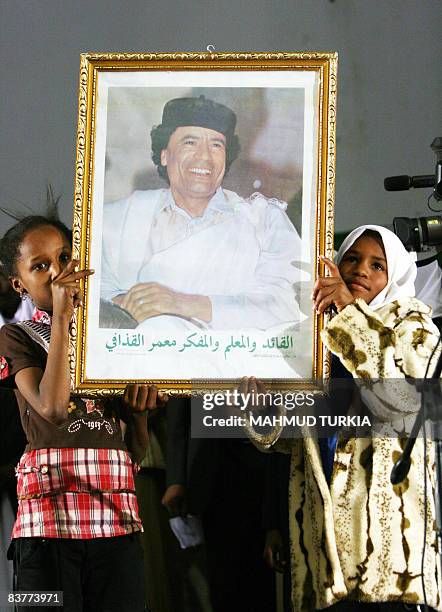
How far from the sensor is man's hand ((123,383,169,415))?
2.16 metres

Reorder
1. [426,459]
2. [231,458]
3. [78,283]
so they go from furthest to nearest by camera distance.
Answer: [231,458] < [78,283] < [426,459]

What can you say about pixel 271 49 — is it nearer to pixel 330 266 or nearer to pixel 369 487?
pixel 330 266

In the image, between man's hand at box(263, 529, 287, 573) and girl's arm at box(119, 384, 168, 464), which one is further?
man's hand at box(263, 529, 287, 573)

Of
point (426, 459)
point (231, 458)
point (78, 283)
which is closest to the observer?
point (426, 459)

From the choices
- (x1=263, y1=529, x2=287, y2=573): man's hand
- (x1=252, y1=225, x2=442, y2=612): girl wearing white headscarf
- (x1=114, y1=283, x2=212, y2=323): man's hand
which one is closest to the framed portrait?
(x1=114, y1=283, x2=212, y2=323): man's hand

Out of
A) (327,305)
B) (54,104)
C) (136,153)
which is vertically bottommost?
(327,305)

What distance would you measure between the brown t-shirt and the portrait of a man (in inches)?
8.5

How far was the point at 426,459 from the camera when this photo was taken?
2.08m

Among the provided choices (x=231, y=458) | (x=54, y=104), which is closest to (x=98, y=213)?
(x=54, y=104)

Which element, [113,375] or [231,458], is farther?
[231,458]

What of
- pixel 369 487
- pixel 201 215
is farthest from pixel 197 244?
pixel 369 487

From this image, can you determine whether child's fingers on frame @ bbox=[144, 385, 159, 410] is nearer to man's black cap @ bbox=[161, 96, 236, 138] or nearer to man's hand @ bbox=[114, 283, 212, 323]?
man's hand @ bbox=[114, 283, 212, 323]

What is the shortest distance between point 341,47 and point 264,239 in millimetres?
912

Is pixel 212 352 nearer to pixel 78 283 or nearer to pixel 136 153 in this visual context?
pixel 78 283
